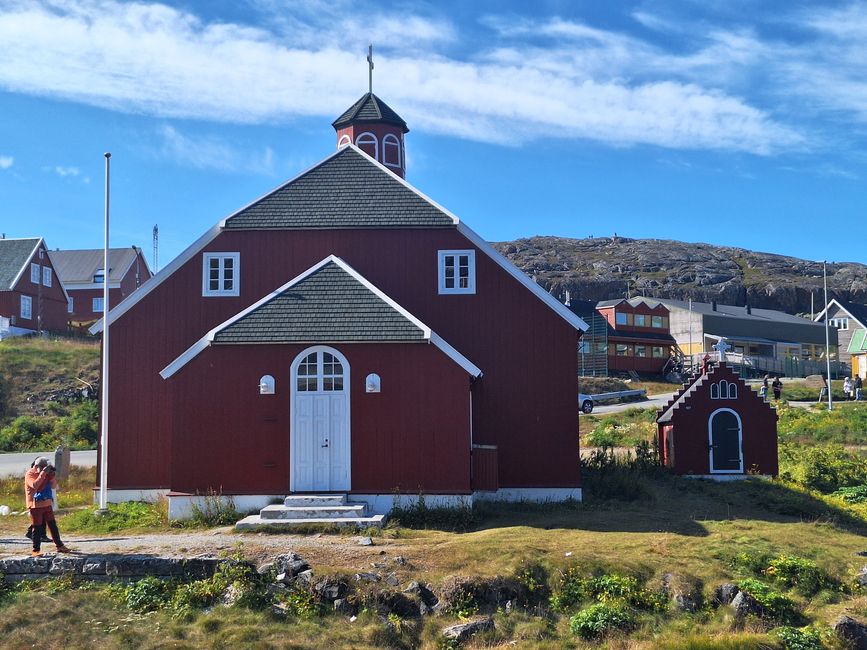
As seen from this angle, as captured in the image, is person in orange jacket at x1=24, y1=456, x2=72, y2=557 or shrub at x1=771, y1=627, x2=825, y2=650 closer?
shrub at x1=771, y1=627, x2=825, y2=650

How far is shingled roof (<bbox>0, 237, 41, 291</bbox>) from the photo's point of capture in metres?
56.2

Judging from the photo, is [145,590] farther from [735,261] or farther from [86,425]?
[735,261]

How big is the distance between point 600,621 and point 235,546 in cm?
642

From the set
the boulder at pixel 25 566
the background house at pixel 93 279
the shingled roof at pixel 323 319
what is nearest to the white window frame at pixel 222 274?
the shingled roof at pixel 323 319

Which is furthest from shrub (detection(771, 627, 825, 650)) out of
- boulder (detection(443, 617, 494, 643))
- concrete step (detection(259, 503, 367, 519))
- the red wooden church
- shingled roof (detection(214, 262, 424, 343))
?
shingled roof (detection(214, 262, 424, 343))

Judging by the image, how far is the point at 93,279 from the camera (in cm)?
7131

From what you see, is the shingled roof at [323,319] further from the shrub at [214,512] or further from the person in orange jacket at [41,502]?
the person in orange jacket at [41,502]

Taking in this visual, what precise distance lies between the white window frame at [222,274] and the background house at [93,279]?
49517 mm

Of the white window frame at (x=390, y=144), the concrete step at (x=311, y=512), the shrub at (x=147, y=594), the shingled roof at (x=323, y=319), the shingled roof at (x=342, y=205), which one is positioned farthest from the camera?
the white window frame at (x=390, y=144)

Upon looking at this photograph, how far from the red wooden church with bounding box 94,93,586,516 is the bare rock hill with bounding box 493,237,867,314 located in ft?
277

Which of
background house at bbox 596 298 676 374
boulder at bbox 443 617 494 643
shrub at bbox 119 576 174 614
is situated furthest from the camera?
background house at bbox 596 298 676 374

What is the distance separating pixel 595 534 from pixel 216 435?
821cm

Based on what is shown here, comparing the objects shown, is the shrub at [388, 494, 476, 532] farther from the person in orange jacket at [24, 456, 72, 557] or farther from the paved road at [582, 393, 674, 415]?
the paved road at [582, 393, 674, 415]

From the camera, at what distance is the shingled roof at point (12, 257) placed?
184ft
